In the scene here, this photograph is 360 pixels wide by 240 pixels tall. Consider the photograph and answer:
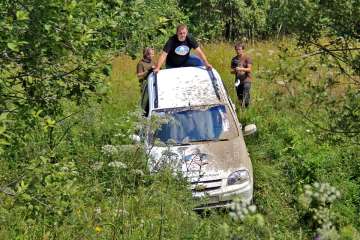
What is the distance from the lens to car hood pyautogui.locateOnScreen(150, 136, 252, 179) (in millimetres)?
7361

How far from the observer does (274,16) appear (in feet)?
15.0

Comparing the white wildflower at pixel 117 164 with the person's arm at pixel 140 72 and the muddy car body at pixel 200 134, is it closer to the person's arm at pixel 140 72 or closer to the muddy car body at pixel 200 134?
the muddy car body at pixel 200 134

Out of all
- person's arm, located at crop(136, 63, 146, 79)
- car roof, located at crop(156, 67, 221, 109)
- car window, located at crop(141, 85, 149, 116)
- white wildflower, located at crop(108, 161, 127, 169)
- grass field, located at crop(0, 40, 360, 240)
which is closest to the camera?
grass field, located at crop(0, 40, 360, 240)

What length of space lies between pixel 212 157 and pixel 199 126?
2.60 ft

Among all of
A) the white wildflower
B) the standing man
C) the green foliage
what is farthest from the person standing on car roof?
the green foliage

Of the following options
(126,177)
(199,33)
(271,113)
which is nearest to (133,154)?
(126,177)

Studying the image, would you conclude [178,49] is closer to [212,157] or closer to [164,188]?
[212,157]

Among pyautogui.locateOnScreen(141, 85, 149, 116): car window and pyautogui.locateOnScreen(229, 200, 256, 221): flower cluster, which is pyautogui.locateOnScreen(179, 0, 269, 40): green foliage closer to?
pyautogui.locateOnScreen(141, 85, 149, 116): car window

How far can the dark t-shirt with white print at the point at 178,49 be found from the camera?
34.4 ft

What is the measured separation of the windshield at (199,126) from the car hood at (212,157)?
0.65ft

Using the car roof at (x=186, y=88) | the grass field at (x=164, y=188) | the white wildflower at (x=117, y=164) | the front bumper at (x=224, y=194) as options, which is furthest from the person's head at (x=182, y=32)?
the white wildflower at (x=117, y=164)

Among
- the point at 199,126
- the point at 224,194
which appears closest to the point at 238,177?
the point at 224,194

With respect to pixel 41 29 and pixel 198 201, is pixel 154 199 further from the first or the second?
pixel 41 29

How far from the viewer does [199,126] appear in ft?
27.6
